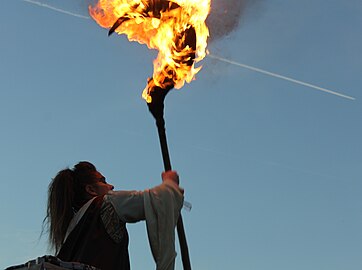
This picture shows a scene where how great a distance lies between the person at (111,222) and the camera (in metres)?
5.41

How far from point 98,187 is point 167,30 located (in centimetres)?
170

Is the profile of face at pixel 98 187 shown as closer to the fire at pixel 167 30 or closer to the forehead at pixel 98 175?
the forehead at pixel 98 175

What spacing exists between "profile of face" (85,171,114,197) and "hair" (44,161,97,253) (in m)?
0.03

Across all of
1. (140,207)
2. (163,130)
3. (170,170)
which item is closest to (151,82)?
(163,130)

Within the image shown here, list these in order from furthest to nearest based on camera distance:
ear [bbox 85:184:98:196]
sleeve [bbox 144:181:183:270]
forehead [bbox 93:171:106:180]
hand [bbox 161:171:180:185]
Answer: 1. forehead [bbox 93:171:106:180]
2. ear [bbox 85:184:98:196]
3. hand [bbox 161:171:180:185]
4. sleeve [bbox 144:181:183:270]

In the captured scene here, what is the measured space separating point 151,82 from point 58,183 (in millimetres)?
1287

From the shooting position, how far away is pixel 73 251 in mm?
5723

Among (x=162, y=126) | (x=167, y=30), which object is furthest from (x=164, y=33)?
(x=162, y=126)

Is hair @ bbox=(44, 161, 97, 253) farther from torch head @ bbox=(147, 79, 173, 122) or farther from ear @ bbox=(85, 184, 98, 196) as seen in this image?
torch head @ bbox=(147, 79, 173, 122)

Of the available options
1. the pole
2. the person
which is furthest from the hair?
the pole

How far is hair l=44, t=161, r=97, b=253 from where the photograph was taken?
6.04 meters

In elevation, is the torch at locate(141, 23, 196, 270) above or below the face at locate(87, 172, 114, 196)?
above

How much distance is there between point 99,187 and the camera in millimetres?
6375

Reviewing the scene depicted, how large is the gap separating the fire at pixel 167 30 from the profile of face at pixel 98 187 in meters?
0.86
